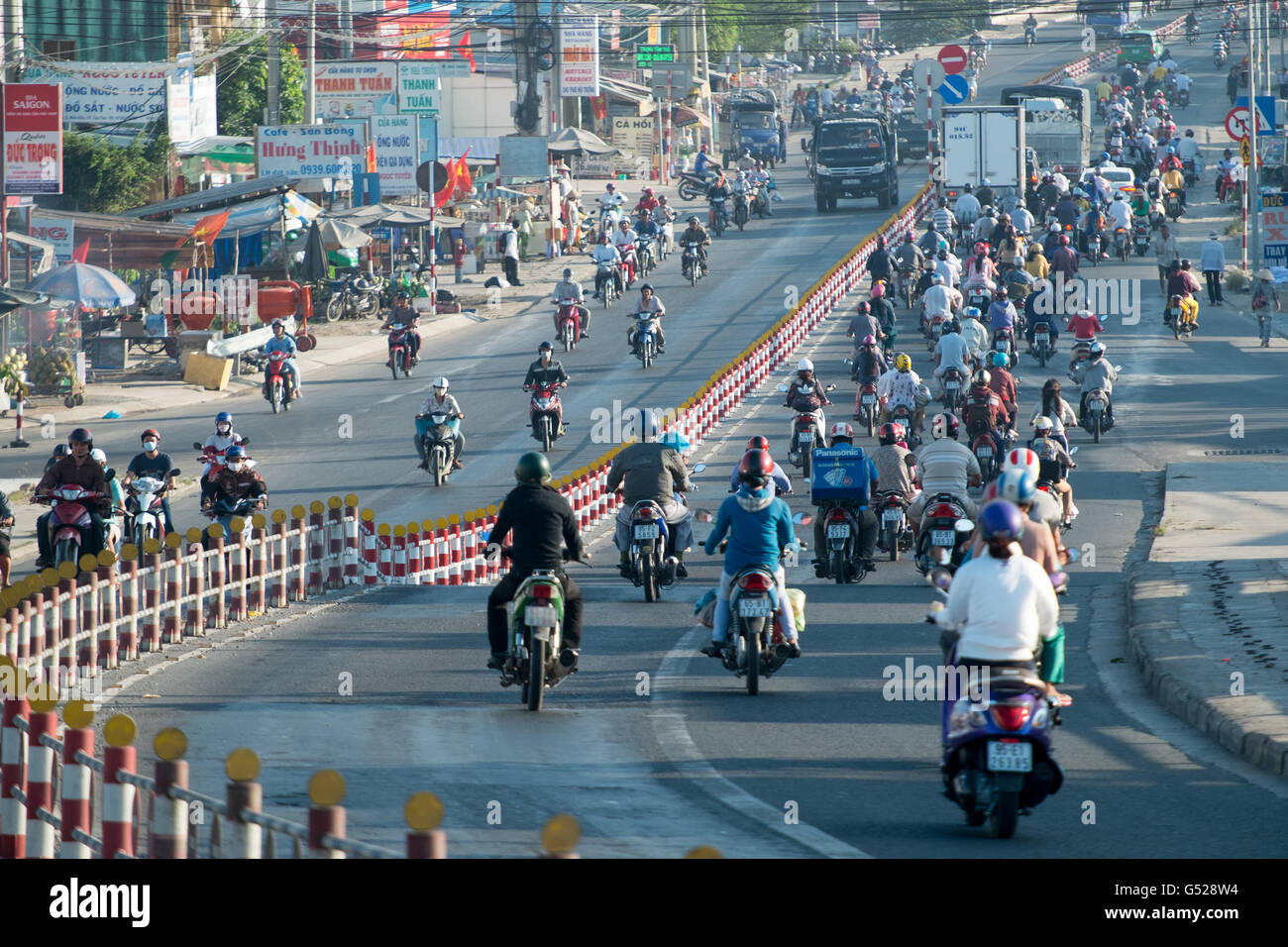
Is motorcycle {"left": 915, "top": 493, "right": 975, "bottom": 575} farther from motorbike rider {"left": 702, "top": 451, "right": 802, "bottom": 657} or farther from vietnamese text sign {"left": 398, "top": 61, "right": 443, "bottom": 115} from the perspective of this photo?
vietnamese text sign {"left": 398, "top": 61, "right": 443, "bottom": 115}

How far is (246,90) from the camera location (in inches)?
2244

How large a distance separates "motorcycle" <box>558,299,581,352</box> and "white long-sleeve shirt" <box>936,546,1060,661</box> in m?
29.3

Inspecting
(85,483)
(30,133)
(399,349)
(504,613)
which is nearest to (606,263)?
(399,349)

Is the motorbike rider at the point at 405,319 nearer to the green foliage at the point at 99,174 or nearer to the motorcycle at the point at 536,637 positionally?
the green foliage at the point at 99,174

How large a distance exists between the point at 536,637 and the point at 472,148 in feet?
175

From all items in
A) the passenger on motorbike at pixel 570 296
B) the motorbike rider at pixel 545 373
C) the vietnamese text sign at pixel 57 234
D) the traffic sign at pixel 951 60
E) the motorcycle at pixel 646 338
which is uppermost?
the traffic sign at pixel 951 60

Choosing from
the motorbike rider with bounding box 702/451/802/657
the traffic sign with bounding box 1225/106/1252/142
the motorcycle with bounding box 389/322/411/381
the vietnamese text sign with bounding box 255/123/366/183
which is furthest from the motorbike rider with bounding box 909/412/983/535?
the vietnamese text sign with bounding box 255/123/366/183

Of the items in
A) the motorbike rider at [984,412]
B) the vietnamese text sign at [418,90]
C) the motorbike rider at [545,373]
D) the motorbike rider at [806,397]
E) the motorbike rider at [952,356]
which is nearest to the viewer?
the motorbike rider at [984,412]

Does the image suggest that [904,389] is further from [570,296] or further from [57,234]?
[57,234]

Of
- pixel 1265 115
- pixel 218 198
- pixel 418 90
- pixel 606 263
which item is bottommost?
pixel 606 263

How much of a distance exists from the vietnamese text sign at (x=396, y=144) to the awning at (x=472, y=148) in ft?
59.7

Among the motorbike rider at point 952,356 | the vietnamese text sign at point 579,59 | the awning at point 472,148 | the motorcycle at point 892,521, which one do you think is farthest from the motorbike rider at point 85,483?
the awning at point 472,148

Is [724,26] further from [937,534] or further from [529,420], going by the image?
[937,534]

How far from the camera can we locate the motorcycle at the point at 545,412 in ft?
93.5
